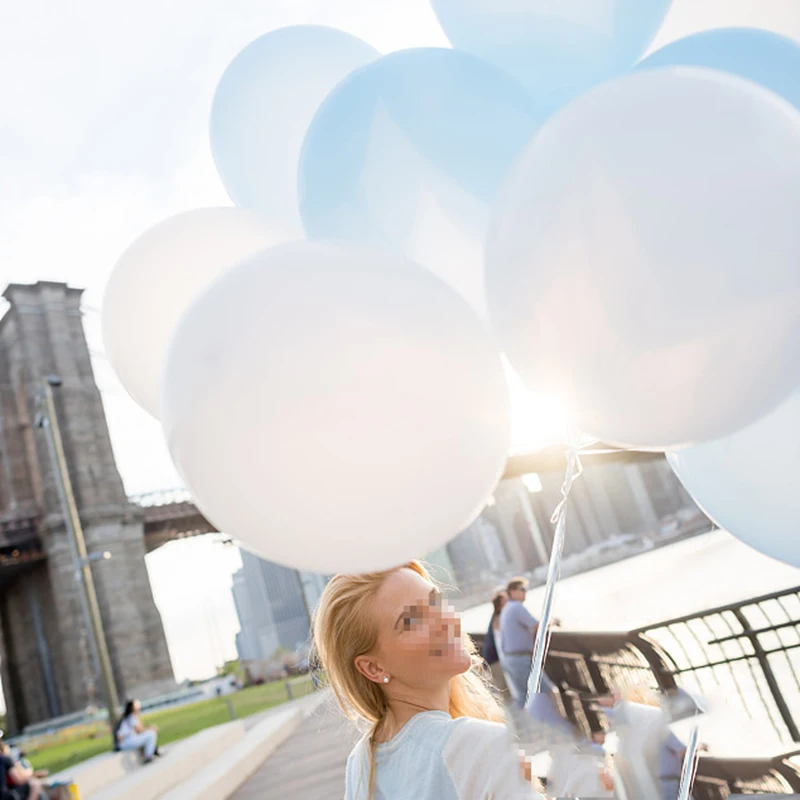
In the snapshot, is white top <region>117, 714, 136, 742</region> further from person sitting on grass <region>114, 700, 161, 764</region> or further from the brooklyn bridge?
the brooklyn bridge

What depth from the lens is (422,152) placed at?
161cm

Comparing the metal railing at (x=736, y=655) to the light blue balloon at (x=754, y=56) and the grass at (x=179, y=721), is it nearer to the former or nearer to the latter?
the light blue balloon at (x=754, y=56)

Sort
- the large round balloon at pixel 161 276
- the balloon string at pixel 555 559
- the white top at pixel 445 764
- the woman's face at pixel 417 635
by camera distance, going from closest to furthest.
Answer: the white top at pixel 445 764
the woman's face at pixel 417 635
the balloon string at pixel 555 559
the large round balloon at pixel 161 276

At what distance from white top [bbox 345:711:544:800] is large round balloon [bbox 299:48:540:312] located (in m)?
0.88

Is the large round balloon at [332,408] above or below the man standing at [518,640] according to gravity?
above

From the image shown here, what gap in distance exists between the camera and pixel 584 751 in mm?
1570

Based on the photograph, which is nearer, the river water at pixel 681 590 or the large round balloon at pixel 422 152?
the large round balloon at pixel 422 152

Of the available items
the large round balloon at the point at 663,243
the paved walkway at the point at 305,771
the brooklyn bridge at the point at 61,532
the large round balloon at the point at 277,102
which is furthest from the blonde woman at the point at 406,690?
the brooklyn bridge at the point at 61,532

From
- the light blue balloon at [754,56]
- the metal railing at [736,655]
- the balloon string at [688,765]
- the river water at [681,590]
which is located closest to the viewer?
the light blue balloon at [754,56]

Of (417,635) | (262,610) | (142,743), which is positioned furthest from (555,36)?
(262,610)

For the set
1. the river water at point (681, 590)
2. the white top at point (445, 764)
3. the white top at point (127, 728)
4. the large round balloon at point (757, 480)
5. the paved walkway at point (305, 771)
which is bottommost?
the paved walkway at point (305, 771)

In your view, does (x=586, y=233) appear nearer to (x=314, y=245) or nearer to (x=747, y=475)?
(x=314, y=245)

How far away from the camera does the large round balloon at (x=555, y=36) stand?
1.66 metres

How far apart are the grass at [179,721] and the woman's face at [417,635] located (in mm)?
11029
